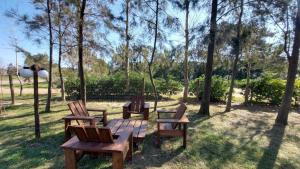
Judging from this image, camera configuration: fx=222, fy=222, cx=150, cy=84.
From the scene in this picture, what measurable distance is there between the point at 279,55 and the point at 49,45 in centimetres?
1073

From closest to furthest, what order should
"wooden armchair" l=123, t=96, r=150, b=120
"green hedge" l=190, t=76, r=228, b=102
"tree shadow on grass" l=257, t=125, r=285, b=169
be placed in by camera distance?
"tree shadow on grass" l=257, t=125, r=285, b=169 < "wooden armchair" l=123, t=96, r=150, b=120 < "green hedge" l=190, t=76, r=228, b=102

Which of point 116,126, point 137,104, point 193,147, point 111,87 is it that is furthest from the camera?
point 111,87

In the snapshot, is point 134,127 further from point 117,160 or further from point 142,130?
point 117,160

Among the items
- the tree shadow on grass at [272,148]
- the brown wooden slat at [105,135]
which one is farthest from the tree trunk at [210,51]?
the brown wooden slat at [105,135]

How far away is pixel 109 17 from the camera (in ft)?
25.5

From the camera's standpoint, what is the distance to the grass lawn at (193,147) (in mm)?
Result: 4031

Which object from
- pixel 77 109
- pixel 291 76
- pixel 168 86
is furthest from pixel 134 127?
pixel 168 86

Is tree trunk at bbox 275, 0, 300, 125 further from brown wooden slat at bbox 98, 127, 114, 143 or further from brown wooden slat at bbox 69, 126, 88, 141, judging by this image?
brown wooden slat at bbox 69, 126, 88, 141

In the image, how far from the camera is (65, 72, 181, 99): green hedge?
12203mm

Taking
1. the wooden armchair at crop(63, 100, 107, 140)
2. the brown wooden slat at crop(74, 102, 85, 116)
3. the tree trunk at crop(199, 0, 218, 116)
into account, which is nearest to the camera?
the wooden armchair at crop(63, 100, 107, 140)

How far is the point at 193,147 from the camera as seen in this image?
4.85m

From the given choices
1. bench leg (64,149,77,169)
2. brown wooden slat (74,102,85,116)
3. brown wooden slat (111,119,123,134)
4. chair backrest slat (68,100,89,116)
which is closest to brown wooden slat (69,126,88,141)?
bench leg (64,149,77,169)

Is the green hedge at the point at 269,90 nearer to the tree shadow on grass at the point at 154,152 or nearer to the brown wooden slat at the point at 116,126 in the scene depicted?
the tree shadow on grass at the point at 154,152

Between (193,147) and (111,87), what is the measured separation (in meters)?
8.29
